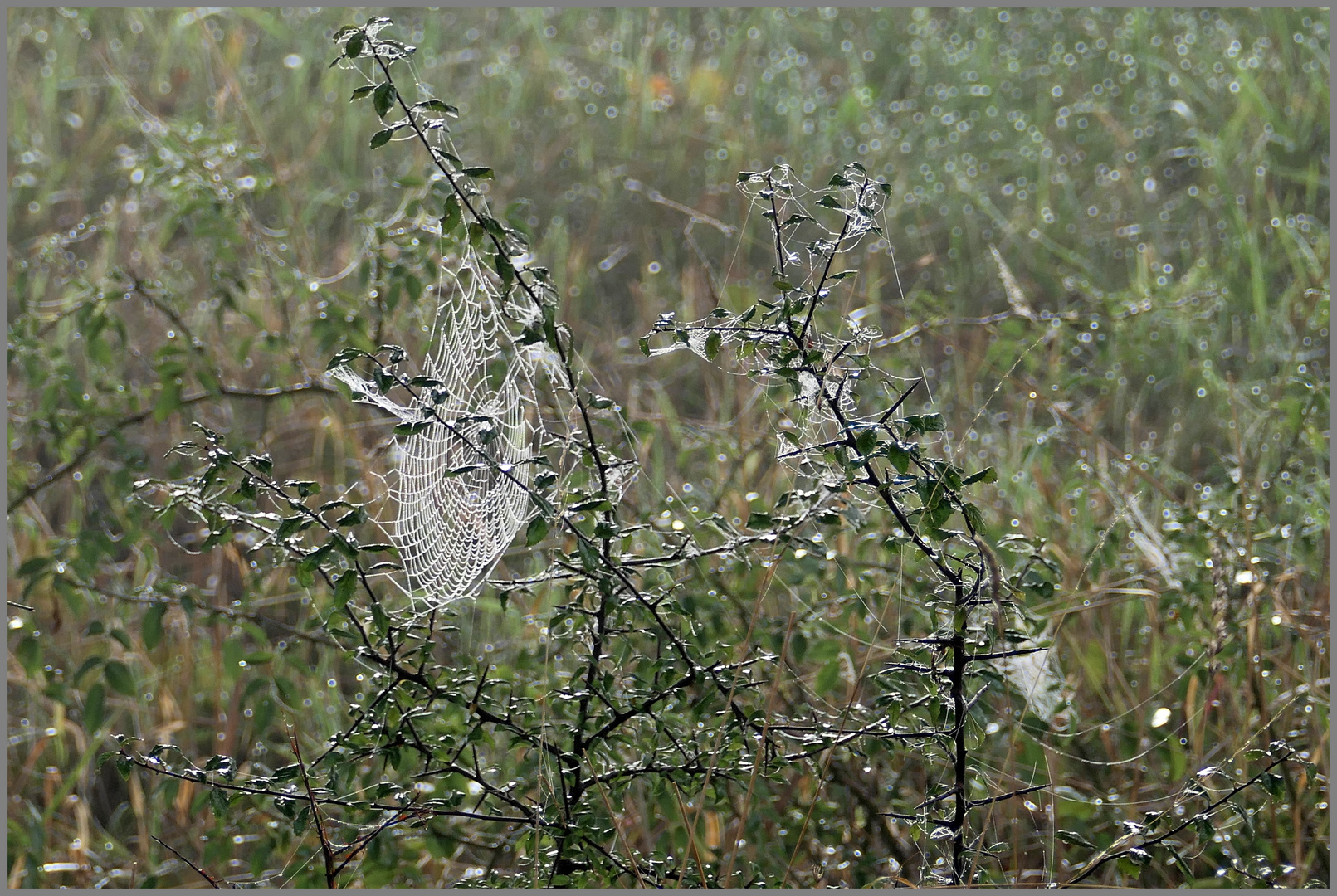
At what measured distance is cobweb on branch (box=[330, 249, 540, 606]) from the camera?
1412 mm

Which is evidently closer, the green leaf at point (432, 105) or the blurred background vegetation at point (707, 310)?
the green leaf at point (432, 105)

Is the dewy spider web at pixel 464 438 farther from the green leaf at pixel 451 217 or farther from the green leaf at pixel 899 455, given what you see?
the green leaf at pixel 899 455

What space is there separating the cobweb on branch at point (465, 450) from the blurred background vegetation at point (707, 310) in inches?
5.7

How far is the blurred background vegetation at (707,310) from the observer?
185cm

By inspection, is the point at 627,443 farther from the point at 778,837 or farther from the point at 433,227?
the point at 778,837

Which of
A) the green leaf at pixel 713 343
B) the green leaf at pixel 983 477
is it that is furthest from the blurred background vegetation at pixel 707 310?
the green leaf at pixel 983 477

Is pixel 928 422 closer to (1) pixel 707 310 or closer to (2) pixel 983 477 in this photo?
(2) pixel 983 477

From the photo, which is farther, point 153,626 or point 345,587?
point 153,626

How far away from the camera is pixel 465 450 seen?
1.33 meters

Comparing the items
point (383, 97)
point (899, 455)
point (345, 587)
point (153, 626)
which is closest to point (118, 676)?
point (153, 626)

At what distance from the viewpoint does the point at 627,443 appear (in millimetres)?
1718

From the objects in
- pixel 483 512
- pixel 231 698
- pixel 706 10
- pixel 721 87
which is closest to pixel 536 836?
pixel 483 512

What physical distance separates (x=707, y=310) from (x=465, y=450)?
5.45 ft

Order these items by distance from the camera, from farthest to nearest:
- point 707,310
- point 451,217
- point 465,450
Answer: point 707,310
point 465,450
point 451,217
